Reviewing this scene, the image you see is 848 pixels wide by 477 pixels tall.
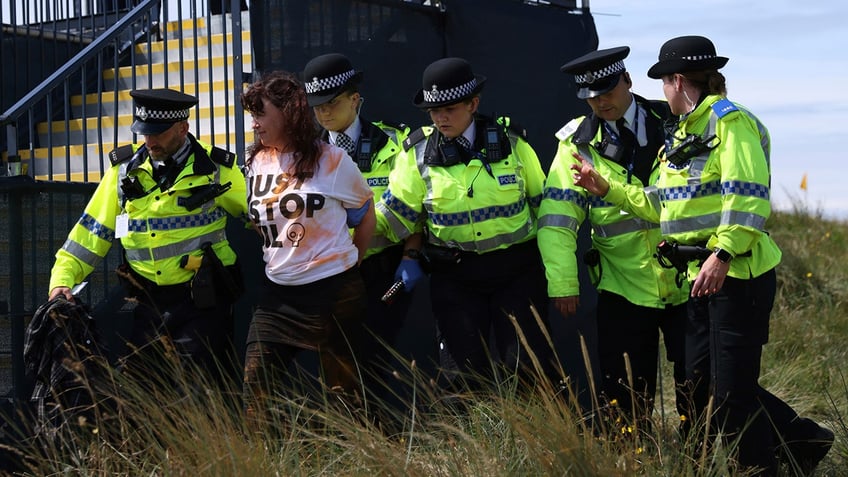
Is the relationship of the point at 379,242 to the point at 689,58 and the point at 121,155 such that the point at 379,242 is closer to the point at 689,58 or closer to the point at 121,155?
the point at 121,155

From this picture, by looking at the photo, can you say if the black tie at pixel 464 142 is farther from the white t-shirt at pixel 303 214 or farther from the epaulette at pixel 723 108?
the epaulette at pixel 723 108

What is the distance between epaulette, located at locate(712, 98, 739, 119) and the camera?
4.62 metres

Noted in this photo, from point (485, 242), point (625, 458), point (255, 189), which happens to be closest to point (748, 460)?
point (625, 458)

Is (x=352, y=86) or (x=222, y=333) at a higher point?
(x=352, y=86)

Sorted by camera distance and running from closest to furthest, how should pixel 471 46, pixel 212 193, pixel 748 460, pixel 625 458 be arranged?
pixel 625 458 → pixel 748 460 → pixel 212 193 → pixel 471 46

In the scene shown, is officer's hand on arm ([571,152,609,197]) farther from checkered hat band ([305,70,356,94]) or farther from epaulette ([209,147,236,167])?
epaulette ([209,147,236,167])

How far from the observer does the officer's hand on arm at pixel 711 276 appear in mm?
4543

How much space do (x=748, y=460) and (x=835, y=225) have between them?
32.1ft

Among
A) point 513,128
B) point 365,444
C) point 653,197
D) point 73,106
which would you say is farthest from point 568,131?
point 73,106

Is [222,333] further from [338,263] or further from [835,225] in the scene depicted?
[835,225]

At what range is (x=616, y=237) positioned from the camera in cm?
539

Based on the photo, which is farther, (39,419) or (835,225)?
(835,225)

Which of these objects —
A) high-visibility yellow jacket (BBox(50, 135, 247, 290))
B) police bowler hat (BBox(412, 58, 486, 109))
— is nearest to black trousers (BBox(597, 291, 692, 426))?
police bowler hat (BBox(412, 58, 486, 109))

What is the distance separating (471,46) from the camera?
7.50 m
